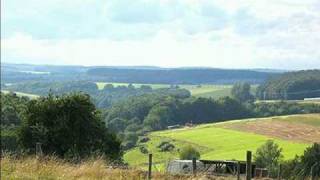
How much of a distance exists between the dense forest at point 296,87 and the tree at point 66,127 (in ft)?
64.6

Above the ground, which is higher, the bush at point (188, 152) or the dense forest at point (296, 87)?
the dense forest at point (296, 87)

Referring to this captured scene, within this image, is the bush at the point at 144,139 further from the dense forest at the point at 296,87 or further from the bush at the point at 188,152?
the dense forest at the point at 296,87

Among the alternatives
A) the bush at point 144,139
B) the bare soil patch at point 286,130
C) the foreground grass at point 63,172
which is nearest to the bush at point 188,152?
the bare soil patch at point 286,130

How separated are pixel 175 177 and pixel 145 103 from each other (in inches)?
6033

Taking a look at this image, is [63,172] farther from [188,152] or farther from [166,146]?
[166,146]

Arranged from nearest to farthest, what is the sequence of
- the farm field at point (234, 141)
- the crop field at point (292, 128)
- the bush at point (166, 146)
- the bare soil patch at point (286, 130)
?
1. the bare soil patch at point (286, 130)
2. the crop field at point (292, 128)
3. the farm field at point (234, 141)
4. the bush at point (166, 146)

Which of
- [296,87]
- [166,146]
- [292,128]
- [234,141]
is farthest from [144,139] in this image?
[292,128]

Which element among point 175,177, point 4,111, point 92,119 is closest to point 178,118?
point 4,111

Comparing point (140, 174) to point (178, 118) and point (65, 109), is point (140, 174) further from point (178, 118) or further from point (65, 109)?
point (178, 118)

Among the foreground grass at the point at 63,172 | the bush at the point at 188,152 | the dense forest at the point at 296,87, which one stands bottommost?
the bush at the point at 188,152

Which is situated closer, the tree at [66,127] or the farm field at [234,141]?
the tree at [66,127]

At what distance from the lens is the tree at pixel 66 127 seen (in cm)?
3909

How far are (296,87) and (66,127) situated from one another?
5511 cm

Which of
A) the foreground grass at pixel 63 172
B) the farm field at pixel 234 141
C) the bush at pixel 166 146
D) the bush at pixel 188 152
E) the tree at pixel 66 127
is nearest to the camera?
the foreground grass at pixel 63 172
